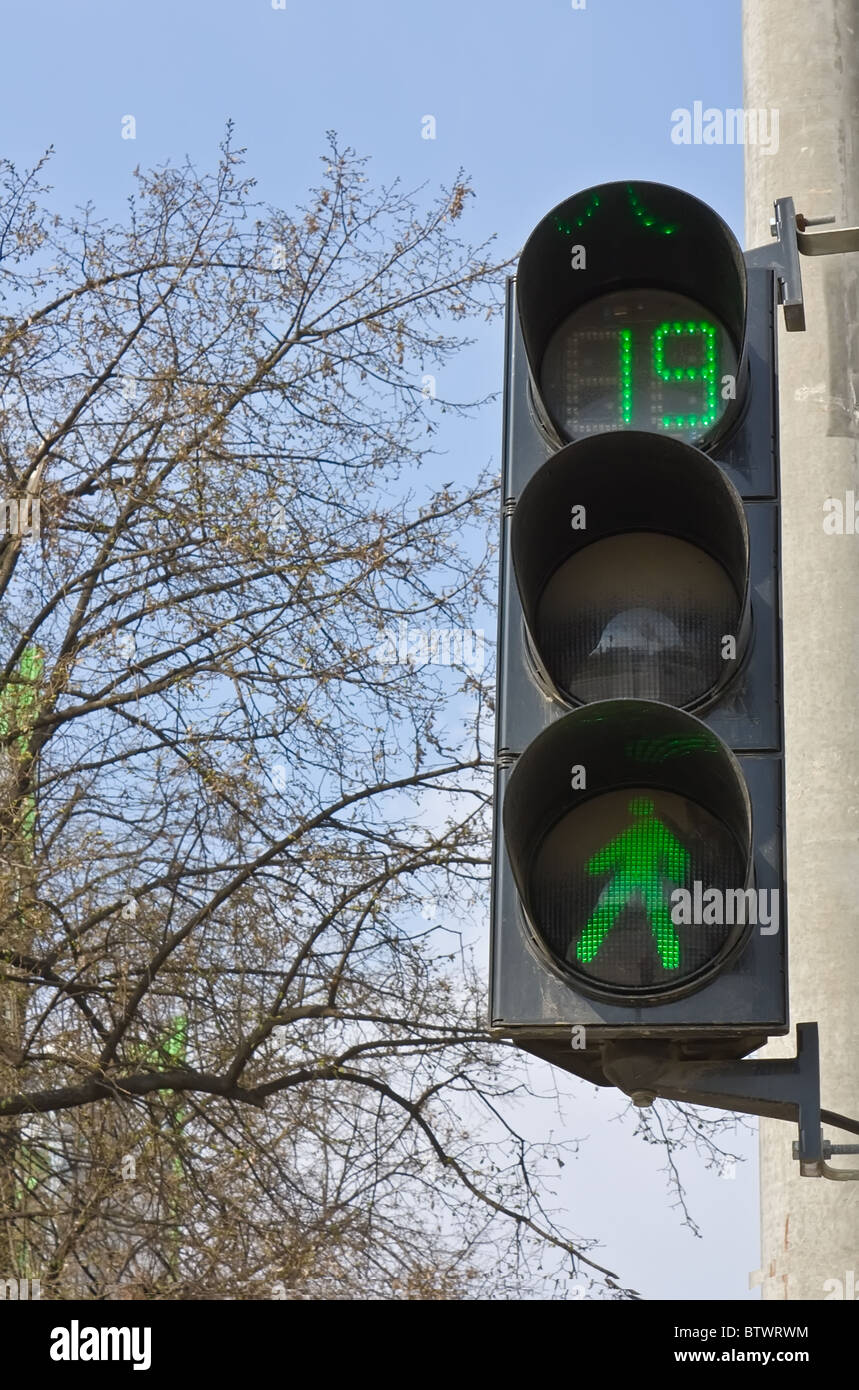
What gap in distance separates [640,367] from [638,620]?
1.43 feet

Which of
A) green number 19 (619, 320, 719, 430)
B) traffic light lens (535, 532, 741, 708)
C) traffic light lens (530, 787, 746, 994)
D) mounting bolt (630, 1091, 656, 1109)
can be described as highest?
green number 19 (619, 320, 719, 430)

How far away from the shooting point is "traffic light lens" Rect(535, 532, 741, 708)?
7.84 feet

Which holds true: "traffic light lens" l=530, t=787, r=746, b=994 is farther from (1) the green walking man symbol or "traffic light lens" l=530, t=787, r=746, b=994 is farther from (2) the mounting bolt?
(2) the mounting bolt

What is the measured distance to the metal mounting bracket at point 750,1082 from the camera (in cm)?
218

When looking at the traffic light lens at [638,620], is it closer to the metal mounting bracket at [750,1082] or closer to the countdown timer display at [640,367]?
the countdown timer display at [640,367]

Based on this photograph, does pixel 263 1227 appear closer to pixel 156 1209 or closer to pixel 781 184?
pixel 156 1209

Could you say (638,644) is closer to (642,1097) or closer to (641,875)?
(641,875)

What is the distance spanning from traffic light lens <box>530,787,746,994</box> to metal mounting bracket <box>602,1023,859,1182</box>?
12 centimetres

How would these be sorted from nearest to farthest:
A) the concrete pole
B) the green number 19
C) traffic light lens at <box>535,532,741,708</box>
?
traffic light lens at <box>535,532,741,708</box>
the green number 19
the concrete pole

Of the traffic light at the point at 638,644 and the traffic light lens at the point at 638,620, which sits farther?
the traffic light lens at the point at 638,620

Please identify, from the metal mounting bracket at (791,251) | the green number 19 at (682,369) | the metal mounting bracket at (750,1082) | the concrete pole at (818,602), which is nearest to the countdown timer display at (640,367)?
the green number 19 at (682,369)

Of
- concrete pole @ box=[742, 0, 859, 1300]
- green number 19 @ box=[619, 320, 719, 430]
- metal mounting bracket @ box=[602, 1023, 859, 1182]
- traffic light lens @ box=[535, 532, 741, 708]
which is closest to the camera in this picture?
metal mounting bracket @ box=[602, 1023, 859, 1182]

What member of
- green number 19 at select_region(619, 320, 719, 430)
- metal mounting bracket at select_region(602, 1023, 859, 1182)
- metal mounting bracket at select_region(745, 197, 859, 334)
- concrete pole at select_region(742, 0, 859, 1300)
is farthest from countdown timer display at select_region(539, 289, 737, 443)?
metal mounting bracket at select_region(602, 1023, 859, 1182)

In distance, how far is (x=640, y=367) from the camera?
2.61 metres
